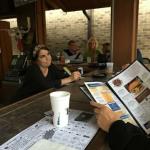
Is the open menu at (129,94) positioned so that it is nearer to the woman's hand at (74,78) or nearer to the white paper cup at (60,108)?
the white paper cup at (60,108)

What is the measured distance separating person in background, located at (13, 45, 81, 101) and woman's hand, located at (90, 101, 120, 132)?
1.04 meters

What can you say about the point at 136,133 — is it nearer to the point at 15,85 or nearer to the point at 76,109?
the point at 76,109

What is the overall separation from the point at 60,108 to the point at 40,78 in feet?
3.63

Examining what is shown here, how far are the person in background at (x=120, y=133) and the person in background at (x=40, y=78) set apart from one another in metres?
1.08

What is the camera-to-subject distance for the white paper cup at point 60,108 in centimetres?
85

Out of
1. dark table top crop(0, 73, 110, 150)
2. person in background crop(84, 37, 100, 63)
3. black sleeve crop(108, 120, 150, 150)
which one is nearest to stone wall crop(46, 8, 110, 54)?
person in background crop(84, 37, 100, 63)

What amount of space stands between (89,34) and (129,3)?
2.64 m

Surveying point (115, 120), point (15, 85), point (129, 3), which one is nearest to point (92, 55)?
→ point (129, 3)

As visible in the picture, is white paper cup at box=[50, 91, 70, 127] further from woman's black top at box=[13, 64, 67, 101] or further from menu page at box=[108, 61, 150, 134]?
woman's black top at box=[13, 64, 67, 101]

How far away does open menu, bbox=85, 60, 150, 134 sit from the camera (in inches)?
36.8

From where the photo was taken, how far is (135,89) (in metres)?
1.00

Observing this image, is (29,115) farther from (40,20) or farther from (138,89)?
(40,20)

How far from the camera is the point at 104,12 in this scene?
5.04m

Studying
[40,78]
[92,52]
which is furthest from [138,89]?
[92,52]
